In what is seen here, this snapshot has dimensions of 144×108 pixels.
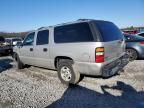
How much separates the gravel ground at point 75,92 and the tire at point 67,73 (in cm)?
19

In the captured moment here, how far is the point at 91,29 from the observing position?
4945 mm

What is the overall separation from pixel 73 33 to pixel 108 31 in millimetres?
1059

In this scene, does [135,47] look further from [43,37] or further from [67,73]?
[43,37]

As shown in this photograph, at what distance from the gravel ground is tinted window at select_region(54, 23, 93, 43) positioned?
4.88 feet

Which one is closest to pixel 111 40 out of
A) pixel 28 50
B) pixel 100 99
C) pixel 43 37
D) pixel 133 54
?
→ pixel 100 99

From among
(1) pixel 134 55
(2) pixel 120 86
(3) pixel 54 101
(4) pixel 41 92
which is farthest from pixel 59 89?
(1) pixel 134 55

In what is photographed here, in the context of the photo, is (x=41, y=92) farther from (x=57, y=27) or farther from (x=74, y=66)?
(x=57, y=27)

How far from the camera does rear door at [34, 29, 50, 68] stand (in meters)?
6.40

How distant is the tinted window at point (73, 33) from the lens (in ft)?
16.5

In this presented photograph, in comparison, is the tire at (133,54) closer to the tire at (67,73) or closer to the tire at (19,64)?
the tire at (67,73)

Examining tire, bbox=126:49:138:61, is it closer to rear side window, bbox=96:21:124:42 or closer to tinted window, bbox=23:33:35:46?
rear side window, bbox=96:21:124:42

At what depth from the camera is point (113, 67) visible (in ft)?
17.0

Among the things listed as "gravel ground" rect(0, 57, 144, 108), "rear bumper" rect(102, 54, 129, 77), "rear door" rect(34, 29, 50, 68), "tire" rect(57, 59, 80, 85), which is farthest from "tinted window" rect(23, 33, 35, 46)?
"rear bumper" rect(102, 54, 129, 77)

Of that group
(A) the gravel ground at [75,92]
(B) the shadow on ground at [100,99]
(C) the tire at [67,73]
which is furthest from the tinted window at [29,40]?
(B) the shadow on ground at [100,99]
